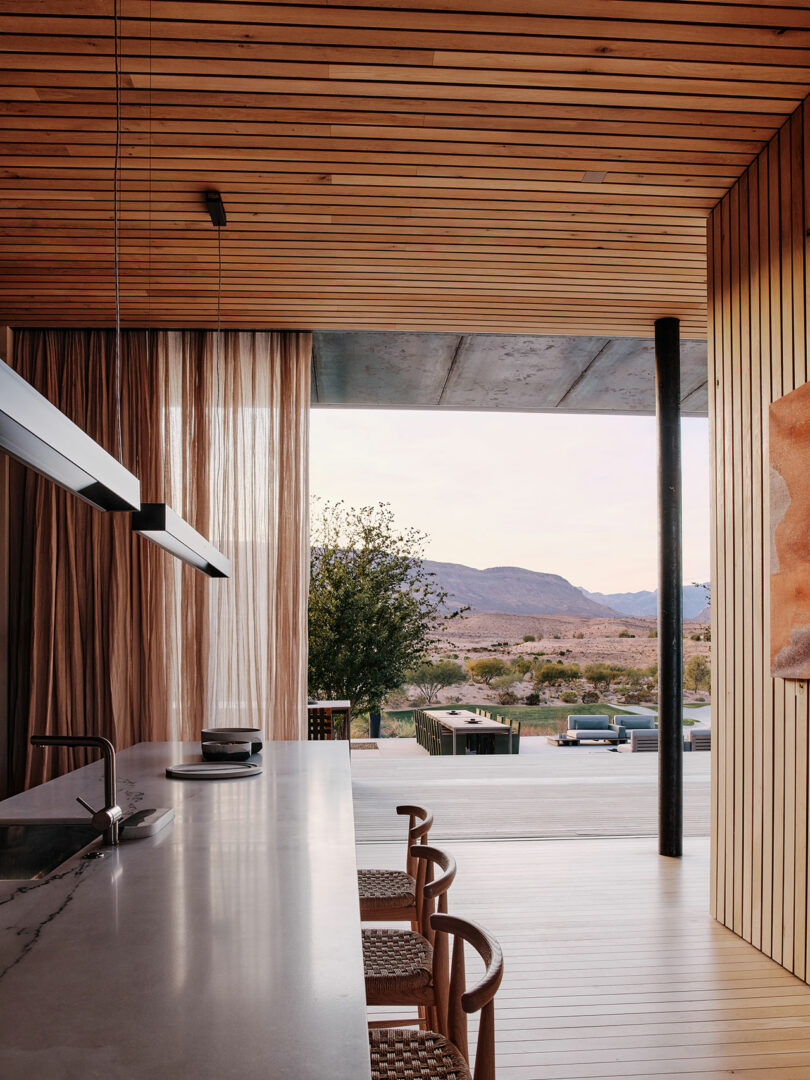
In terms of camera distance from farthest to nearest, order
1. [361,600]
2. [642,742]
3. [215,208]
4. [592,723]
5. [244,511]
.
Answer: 1. [592,723]
2. [361,600]
3. [642,742]
4. [244,511]
5. [215,208]

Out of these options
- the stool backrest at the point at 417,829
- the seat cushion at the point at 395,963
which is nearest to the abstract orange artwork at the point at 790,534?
the stool backrest at the point at 417,829

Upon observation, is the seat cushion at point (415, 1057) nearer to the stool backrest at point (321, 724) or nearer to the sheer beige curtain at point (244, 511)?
the sheer beige curtain at point (244, 511)

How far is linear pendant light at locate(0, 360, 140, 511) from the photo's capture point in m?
1.36

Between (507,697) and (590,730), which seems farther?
(507,697)

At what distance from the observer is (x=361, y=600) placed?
12.9 meters

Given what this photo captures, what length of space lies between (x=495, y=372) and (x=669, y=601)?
6.72 feet

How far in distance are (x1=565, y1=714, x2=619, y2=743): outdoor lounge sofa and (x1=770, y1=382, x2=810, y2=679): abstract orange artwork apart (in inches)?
424

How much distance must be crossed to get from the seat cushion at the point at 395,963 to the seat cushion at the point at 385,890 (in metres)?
0.22

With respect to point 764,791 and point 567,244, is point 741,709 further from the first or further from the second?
point 567,244

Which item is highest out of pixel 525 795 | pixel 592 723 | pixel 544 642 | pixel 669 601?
pixel 669 601

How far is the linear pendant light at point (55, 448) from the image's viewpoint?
4.46 feet

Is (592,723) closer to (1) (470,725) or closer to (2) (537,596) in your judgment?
(1) (470,725)

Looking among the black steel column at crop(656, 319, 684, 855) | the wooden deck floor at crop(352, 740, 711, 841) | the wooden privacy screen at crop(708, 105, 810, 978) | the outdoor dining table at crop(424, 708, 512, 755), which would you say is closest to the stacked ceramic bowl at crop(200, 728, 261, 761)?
the wooden deck floor at crop(352, 740, 711, 841)

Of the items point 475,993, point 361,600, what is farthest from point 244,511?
point 361,600
